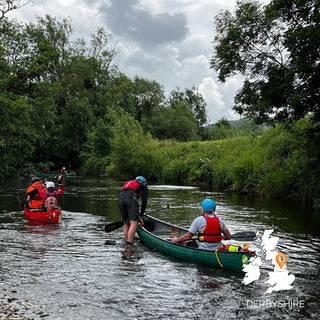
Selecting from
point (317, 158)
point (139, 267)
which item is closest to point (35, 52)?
point (317, 158)

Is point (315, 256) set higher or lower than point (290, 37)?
lower

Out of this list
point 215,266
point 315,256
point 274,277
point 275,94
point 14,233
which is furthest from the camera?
point 275,94

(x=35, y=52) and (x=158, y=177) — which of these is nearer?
(x=35, y=52)

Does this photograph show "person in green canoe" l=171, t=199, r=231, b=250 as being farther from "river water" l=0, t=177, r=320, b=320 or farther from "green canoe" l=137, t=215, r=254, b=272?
"river water" l=0, t=177, r=320, b=320

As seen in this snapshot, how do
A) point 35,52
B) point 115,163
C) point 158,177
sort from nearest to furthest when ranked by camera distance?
point 35,52 < point 158,177 < point 115,163

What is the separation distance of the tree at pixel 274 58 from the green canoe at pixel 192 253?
21.6ft

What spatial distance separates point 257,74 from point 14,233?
1219 cm

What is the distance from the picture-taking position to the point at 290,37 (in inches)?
611

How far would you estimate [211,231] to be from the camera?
318 inches

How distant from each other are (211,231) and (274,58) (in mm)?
11575

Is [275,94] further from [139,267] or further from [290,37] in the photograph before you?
[139,267]

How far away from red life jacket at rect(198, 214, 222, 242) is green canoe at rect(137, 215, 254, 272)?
0.93 feet

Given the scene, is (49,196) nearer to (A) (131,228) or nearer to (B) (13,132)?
(A) (131,228)

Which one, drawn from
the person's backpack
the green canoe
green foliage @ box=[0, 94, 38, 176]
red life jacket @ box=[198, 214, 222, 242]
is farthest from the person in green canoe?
green foliage @ box=[0, 94, 38, 176]
